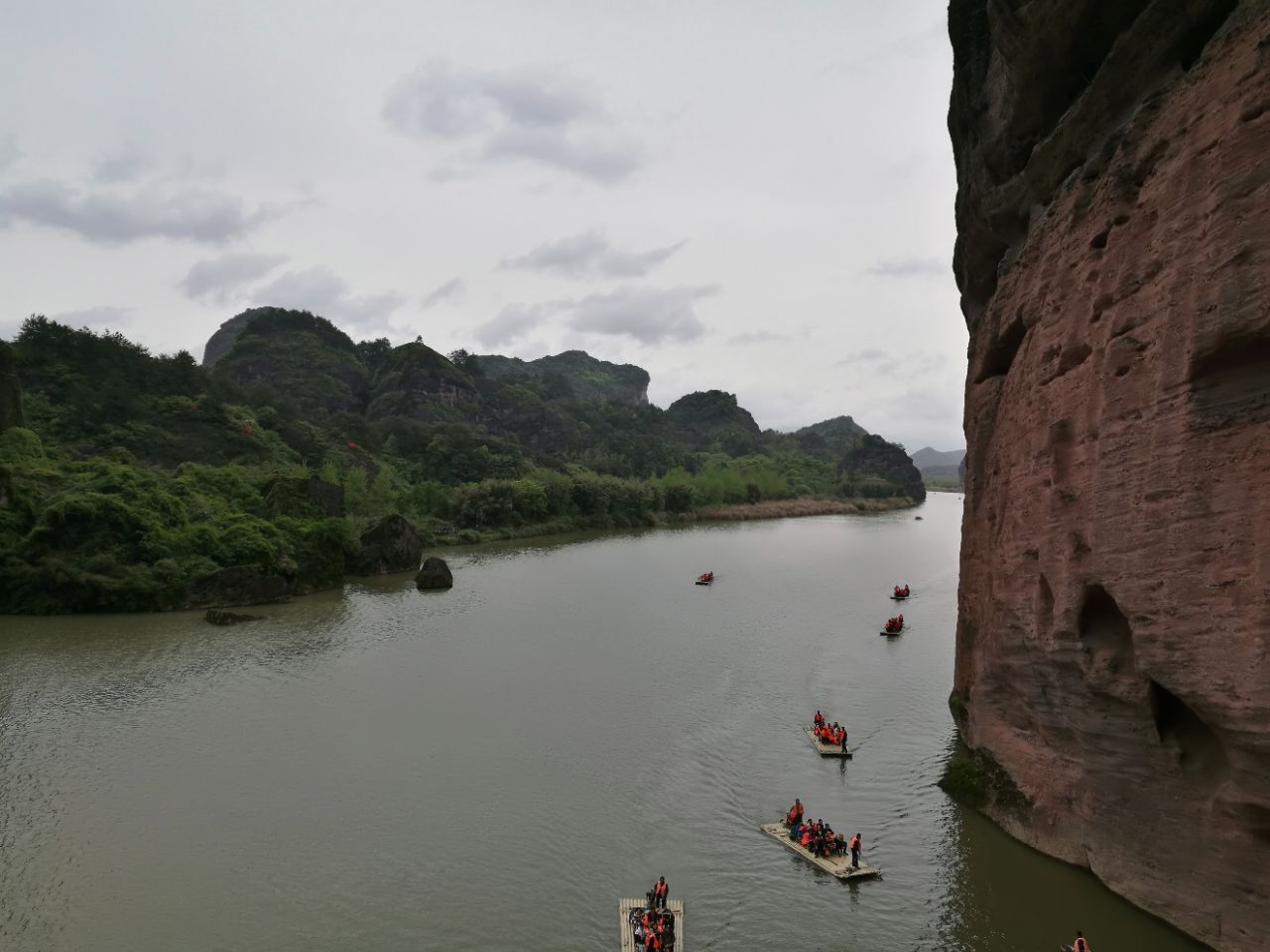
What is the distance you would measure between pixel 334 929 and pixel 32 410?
190ft

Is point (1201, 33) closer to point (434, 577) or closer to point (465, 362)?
point (434, 577)

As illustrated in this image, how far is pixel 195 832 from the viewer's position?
1766cm

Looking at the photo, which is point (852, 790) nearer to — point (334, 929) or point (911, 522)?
point (334, 929)

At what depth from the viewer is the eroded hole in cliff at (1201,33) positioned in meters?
12.1

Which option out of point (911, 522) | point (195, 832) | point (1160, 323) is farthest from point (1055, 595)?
point (911, 522)

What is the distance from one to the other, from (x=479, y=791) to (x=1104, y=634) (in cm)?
1397

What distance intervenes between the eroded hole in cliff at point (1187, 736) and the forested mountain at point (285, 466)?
3851cm

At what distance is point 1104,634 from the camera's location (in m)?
13.9

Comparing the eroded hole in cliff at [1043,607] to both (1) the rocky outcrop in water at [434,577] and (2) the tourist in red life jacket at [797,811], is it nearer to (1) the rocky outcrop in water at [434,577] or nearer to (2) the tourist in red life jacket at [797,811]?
(2) the tourist in red life jacket at [797,811]

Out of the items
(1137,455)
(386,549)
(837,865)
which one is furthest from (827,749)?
(386,549)

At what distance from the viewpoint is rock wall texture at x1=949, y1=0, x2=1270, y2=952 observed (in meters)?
10.9

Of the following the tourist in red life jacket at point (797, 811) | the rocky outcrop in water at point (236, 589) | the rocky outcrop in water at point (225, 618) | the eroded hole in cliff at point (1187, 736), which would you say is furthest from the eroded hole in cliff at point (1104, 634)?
the rocky outcrop in water at point (236, 589)

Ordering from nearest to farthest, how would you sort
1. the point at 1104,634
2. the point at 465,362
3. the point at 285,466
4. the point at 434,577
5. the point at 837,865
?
1. the point at 1104,634
2. the point at 837,865
3. the point at 434,577
4. the point at 285,466
5. the point at 465,362

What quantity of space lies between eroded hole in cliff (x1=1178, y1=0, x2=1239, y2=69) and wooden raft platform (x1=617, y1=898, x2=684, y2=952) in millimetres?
15911
